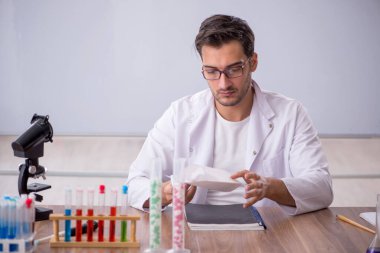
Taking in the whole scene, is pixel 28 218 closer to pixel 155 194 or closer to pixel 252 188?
pixel 155 194

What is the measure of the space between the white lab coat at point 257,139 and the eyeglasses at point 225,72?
23 cm

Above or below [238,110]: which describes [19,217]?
below

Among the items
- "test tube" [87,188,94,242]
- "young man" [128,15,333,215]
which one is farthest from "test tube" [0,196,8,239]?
"young man" [128,15,333,215]

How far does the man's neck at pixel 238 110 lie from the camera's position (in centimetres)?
297

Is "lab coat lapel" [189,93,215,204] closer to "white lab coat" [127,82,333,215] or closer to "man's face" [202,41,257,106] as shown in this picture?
"white lab coat" [127,82,333,215]

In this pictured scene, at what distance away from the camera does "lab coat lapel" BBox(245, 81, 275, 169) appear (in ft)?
9.44

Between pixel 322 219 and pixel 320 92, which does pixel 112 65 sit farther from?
pixel 322 219

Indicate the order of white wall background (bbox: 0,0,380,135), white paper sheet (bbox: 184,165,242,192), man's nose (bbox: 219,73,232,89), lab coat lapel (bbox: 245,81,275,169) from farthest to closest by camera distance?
1. white wall background (bbox: 0,0,380,135)
2. lab coat lapel (bbox: 245,81,275,169)
3. man's nose (bbox: 219,73,232,89)
4. white paper sheet (bbox: 184,165,242,192)

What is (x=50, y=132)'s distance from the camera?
99.1 inches

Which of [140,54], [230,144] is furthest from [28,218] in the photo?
[140,54]

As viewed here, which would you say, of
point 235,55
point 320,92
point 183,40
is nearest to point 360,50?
point 320,92

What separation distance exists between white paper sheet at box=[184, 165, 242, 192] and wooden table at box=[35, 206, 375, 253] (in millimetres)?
151

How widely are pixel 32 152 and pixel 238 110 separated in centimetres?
92

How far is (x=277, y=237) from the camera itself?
2268mm
